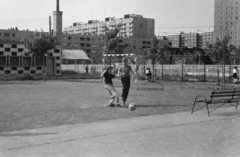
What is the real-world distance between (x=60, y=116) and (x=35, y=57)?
102 feet

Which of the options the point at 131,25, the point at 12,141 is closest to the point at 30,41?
the point at 12,141

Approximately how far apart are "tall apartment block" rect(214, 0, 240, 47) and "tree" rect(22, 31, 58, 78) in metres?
106

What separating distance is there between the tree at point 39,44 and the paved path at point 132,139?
30.4 m

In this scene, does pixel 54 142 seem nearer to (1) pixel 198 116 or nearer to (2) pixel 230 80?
(1) pixel 198 116

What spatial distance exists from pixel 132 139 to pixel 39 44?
107ft

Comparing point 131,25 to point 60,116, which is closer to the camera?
point 60,116

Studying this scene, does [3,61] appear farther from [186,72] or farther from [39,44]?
[186,72]

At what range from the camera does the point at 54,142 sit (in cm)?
721

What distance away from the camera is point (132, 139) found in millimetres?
7555

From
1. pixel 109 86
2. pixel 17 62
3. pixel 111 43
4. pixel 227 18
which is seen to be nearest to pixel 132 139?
pixel 109 86

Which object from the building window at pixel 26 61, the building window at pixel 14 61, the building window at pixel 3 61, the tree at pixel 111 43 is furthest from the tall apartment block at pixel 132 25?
the building window at pixel 3 61

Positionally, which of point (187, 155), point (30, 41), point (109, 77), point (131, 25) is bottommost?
point (187, 155)

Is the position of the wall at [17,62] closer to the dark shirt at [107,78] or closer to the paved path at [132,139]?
the dark shirt at [107,78]

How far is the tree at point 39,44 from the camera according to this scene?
1528 inches
